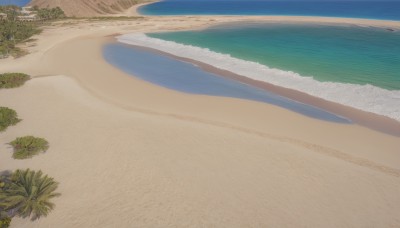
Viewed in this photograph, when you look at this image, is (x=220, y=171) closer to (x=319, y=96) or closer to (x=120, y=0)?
(x=319, y=96)

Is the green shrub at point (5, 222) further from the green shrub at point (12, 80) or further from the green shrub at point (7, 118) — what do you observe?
the green shrub at point (12, 80)

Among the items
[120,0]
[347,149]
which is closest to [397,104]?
[347,149]

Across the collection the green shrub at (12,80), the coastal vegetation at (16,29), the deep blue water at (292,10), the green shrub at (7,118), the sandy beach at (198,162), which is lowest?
the sandy beach at (198,162)

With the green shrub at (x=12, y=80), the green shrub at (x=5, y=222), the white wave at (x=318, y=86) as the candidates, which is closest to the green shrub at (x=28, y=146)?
the green shrub at (x=5, y=222)

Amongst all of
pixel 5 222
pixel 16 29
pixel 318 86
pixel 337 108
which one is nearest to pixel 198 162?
pixel 5 222

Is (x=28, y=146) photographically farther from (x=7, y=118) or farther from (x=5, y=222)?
(x=5, y=222)
